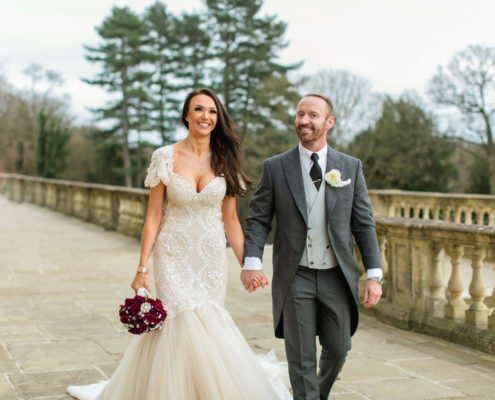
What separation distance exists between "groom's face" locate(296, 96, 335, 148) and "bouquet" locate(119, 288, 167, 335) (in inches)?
46.0

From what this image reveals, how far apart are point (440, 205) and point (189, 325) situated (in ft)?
32.4

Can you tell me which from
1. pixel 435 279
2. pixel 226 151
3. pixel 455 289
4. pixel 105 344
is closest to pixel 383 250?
pixel 435 279

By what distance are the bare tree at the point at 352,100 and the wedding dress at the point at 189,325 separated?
102 feet

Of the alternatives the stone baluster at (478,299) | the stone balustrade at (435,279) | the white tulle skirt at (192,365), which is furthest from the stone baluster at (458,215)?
the white tulle skirt at (192,365)

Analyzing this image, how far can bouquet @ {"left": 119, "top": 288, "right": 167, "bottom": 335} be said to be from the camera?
3.45m

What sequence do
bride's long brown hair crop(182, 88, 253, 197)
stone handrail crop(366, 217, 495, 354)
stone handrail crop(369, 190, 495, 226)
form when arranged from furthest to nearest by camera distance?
1. stone handrail crop(369, 190, 495, 226)
2. stone handrail crop(366, 217, 495, 354)
3. bride's long brown hair crop(182, 88, 253, 197)

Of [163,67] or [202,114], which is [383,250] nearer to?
[202,114]

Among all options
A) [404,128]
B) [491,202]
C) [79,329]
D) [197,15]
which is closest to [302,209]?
[79,329]

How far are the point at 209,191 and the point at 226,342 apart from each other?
0.86 metres

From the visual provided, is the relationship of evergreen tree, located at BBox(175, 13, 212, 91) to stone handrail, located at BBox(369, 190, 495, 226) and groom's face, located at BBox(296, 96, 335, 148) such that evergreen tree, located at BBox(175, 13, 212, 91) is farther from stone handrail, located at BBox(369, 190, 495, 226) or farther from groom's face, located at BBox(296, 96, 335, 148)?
groom's face, located at BBox(296, 96, 335, 148)

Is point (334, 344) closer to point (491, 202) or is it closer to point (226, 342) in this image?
point (226, 342)

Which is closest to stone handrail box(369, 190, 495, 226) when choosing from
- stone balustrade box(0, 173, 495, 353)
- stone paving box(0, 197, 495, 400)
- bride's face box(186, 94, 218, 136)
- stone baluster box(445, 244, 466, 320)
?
stone balustrade box(0, 173, 495, 353)

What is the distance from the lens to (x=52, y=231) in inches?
632

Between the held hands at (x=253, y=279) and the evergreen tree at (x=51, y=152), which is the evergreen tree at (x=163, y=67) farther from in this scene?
the held hands at (x=253, y=279)
